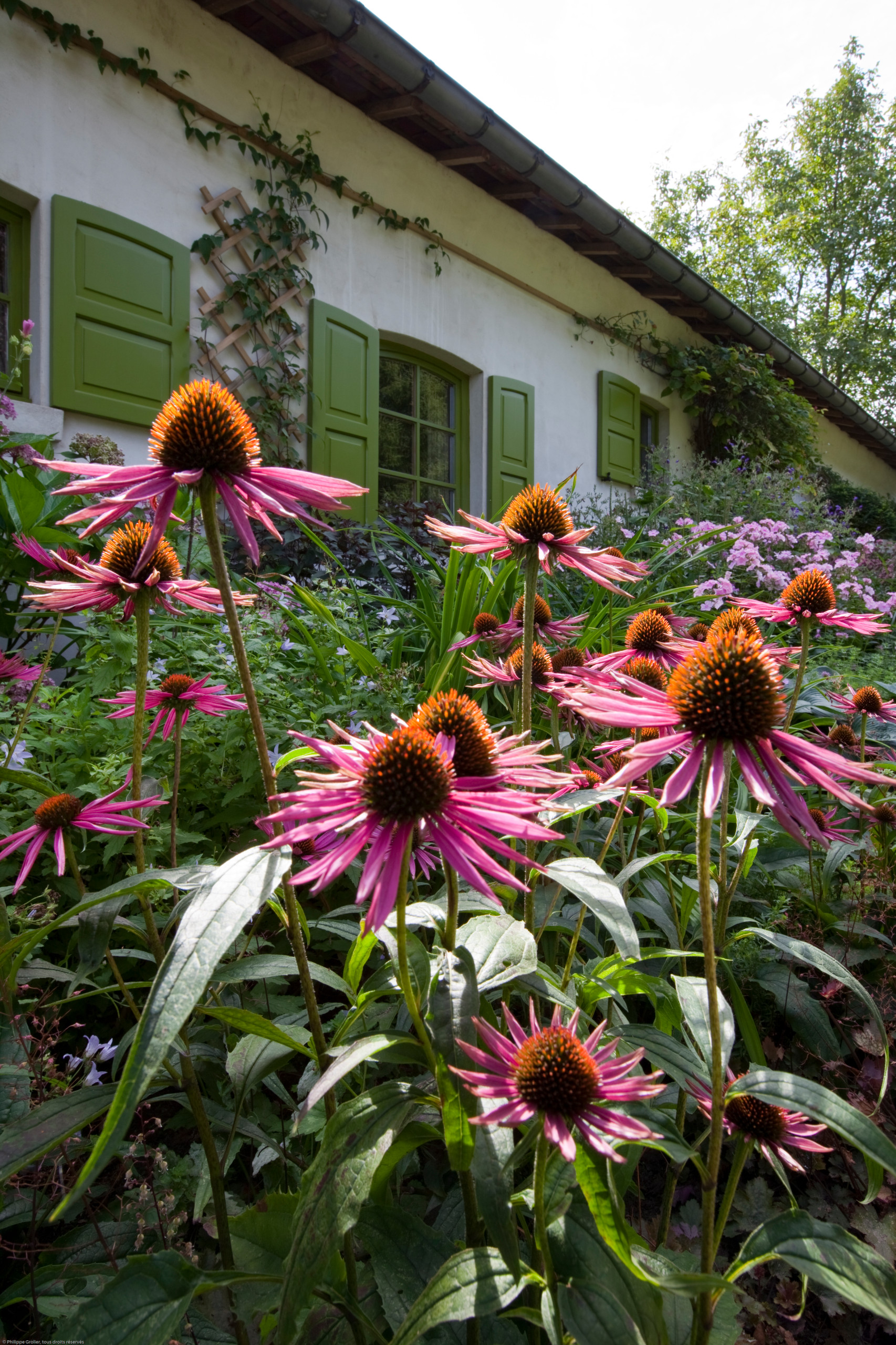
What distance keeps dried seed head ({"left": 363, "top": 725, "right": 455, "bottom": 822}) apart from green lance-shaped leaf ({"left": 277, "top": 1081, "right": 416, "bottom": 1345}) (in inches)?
10.7

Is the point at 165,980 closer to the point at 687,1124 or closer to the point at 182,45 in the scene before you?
the point at 687,1124

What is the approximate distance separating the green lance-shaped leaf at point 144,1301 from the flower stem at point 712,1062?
43 centimetres

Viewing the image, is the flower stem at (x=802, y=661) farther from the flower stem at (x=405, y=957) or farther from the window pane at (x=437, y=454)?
the window pane at (x=437, y=454)

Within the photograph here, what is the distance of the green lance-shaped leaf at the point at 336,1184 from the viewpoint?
601mm

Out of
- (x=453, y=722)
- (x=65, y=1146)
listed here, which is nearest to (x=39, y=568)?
(x=65, y=1146)

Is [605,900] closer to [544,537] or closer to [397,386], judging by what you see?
[544,537]

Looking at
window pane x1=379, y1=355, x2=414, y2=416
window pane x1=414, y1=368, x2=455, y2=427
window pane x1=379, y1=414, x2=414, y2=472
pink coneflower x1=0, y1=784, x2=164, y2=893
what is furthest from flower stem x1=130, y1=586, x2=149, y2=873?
window pane x1=414, y1=368, x2=455, y2=427

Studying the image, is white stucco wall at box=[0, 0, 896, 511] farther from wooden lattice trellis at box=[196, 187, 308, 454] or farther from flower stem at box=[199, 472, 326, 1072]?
flower stem at box=[199, 472, 326, 1072]

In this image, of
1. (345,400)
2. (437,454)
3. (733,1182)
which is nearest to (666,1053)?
(733,1182)

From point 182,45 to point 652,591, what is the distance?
3.91 m

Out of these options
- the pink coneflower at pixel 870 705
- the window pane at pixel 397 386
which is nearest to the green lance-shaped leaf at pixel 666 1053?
the pink coneflower at pixel 870 705

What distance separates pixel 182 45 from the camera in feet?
14.0

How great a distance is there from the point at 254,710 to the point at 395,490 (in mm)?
5249

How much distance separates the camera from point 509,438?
6223mm
